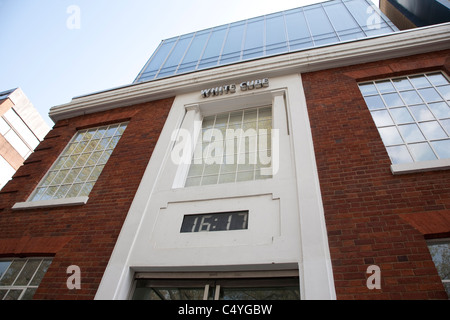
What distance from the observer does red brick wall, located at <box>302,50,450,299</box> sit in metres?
3.03

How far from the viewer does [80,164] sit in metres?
6.47

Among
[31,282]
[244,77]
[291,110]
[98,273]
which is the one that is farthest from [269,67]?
[31,282]

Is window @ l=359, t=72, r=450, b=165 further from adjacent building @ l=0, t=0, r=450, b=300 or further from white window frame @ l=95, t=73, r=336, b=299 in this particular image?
white window frame @ l=95, t=73, r=336, b=299

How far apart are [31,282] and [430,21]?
→ 46.5ft

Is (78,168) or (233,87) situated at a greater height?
(233,87)

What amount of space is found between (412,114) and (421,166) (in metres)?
1.58

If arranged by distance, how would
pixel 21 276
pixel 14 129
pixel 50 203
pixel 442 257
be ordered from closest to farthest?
1. pixel 442 257
2. pixel 21 276
3. pixel 50 203
4. pixel 14 129

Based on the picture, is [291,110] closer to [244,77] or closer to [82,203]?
[244,77]

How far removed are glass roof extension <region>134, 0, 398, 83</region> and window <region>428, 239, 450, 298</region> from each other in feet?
24.8

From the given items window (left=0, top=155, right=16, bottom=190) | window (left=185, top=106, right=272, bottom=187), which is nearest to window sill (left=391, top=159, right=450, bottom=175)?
window (left=185, top=106, right=272, bottom=187)

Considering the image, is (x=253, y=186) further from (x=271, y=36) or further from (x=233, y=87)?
(x=271, y=36)

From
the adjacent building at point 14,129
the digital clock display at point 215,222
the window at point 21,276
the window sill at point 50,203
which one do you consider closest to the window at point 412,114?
the digital clock display at point 215,222

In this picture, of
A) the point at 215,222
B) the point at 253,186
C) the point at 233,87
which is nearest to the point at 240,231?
the point at 215,222

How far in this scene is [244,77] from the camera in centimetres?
681
